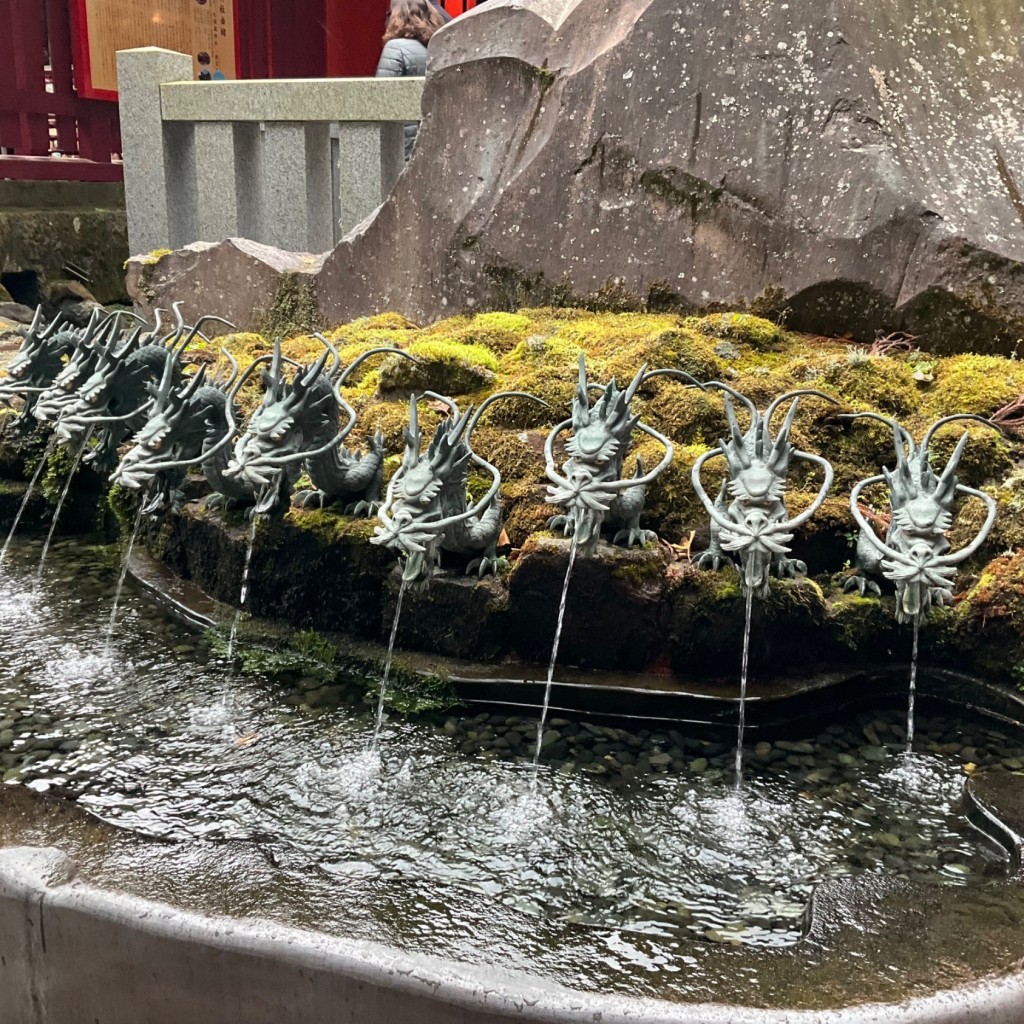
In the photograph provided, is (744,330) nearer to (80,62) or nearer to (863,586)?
(863,586)

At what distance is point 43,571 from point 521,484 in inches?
119

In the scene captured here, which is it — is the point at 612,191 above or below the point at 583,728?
above

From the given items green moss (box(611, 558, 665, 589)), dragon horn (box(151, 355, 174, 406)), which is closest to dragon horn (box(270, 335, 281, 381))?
dragon horn (box(151, 355, 174, 406))

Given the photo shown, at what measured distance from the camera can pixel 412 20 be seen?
8.71 metres

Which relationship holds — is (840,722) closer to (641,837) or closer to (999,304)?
(641,837)

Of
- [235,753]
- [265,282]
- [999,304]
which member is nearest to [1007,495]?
[999,304]

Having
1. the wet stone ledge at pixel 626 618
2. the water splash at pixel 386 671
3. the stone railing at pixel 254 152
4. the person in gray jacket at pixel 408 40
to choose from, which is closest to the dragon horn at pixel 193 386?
the wet stone ledge at pixel 626 618

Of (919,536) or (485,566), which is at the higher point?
(919,536)

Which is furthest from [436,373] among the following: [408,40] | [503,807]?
[408,40]

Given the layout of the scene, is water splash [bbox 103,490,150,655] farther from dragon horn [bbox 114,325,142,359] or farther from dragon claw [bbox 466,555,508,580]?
dragon claw [bbox 466,555,508,580]

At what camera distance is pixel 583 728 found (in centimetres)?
406

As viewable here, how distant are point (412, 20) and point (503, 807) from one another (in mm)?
7508

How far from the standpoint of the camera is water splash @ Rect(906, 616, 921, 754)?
3.95 meters

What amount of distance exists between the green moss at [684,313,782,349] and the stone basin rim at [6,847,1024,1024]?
435 centimetres
